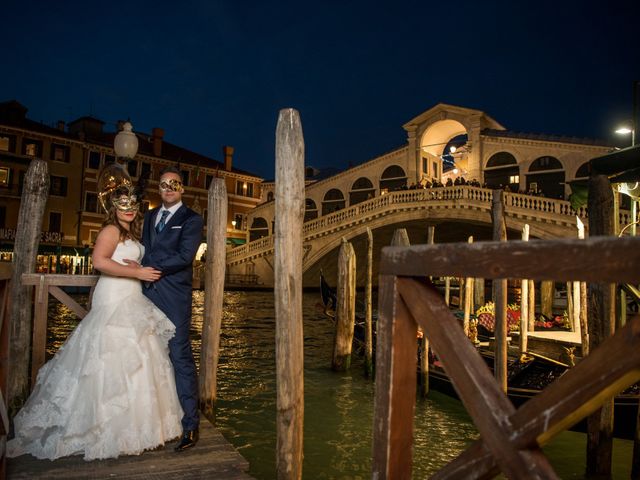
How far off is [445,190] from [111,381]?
17.3m

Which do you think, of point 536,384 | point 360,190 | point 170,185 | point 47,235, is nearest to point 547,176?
point 360,190

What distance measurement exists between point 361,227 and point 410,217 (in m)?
2.07

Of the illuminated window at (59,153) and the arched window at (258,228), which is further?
the arched window at (258,228)

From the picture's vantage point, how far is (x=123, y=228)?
9.93 ft

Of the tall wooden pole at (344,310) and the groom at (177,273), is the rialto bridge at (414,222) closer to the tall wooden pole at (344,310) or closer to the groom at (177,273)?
the tall wooden pole at (344,310)

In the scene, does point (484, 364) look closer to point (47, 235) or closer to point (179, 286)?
point (179, 286)

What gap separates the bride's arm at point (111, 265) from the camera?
9.26 ft

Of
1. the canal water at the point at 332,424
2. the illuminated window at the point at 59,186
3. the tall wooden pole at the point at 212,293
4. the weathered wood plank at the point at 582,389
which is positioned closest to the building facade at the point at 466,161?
the illuminated window at the point at 59,186

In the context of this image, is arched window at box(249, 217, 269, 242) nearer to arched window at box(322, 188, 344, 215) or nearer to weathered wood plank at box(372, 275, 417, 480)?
arched window at box(322, 188, 344, 215)

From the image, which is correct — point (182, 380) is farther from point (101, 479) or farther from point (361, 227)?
point (361, 227)

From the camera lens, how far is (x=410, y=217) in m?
19.6

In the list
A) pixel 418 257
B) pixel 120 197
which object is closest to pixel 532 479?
pixel 418 257

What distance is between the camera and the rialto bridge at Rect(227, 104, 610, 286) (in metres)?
18.0

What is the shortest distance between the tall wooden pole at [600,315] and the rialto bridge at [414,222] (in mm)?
12167
